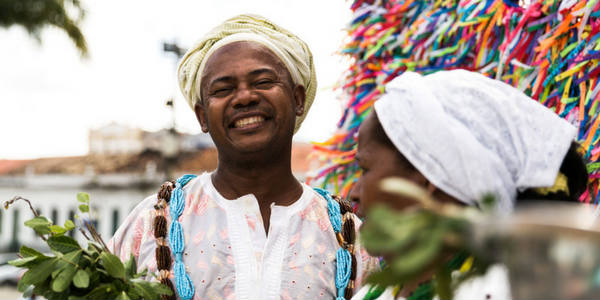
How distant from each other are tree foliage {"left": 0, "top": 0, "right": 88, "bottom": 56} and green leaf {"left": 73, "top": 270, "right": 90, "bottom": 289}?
45.4 ft

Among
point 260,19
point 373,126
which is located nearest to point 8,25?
point 260,19

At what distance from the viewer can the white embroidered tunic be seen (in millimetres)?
2014

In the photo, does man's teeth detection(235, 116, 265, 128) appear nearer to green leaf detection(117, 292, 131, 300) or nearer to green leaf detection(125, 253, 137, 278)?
green leaf detection(125, 253, 137, 278)

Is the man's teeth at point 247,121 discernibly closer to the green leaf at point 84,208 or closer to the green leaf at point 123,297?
the green leaf at point 84,208

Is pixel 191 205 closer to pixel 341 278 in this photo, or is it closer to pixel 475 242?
pixel 341 278

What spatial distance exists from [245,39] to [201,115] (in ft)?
1.15

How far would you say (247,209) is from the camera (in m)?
2.21

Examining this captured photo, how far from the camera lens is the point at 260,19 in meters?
2.43

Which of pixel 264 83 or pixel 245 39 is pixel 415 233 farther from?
pixel 245 39

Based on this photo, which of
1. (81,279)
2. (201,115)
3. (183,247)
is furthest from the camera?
(201,115)

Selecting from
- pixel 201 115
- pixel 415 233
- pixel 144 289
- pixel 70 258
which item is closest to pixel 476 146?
pixel 415 233

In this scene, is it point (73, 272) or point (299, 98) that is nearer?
point (73, 272)

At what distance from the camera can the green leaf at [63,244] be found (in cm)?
166

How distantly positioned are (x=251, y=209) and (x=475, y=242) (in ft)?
4.83
